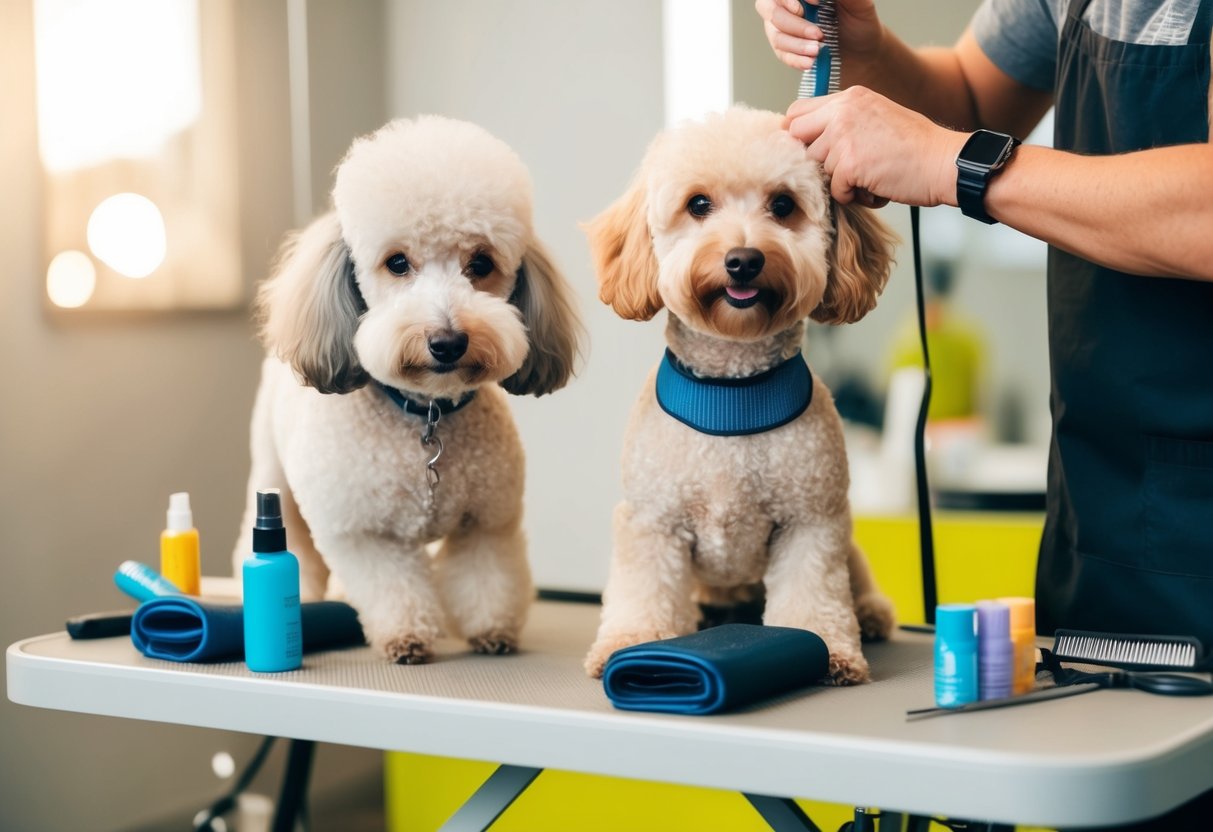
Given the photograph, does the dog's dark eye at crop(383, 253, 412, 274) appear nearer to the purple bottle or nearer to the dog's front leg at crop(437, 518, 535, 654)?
the dog's front leg at crop(437, 518, 535, 654)

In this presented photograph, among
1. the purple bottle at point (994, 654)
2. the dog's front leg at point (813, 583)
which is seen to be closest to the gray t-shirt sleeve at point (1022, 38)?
the dog's front leg at point (813, 583)

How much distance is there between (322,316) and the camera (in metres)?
1.37

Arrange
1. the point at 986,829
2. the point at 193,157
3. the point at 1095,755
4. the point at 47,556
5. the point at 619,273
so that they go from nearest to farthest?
the point at 1095,755
the point at 986,829
the point at 619,273
the point at 47,556
the point at 193,157

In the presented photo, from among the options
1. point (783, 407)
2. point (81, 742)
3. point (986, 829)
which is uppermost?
point (783, 407)

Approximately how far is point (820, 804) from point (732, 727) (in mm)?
1235

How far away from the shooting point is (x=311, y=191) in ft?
8.41

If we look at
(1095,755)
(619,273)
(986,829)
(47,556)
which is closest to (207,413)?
(47,556)

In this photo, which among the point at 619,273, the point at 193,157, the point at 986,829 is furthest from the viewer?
the point at 193,157

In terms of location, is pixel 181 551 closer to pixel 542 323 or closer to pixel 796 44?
pixel 542 323

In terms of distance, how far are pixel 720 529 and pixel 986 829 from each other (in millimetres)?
389

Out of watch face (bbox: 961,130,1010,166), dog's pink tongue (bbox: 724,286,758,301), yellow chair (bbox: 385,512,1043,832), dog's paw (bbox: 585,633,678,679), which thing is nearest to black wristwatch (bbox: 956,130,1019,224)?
watch face (bbox: 961,130,1010,166)

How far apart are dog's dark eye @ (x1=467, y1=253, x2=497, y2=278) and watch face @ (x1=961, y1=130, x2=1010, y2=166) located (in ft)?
1.70

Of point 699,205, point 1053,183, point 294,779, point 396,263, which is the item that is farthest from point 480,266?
point 294,779

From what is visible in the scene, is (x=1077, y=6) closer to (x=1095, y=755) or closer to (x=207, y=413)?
(x=1095, y=755)
